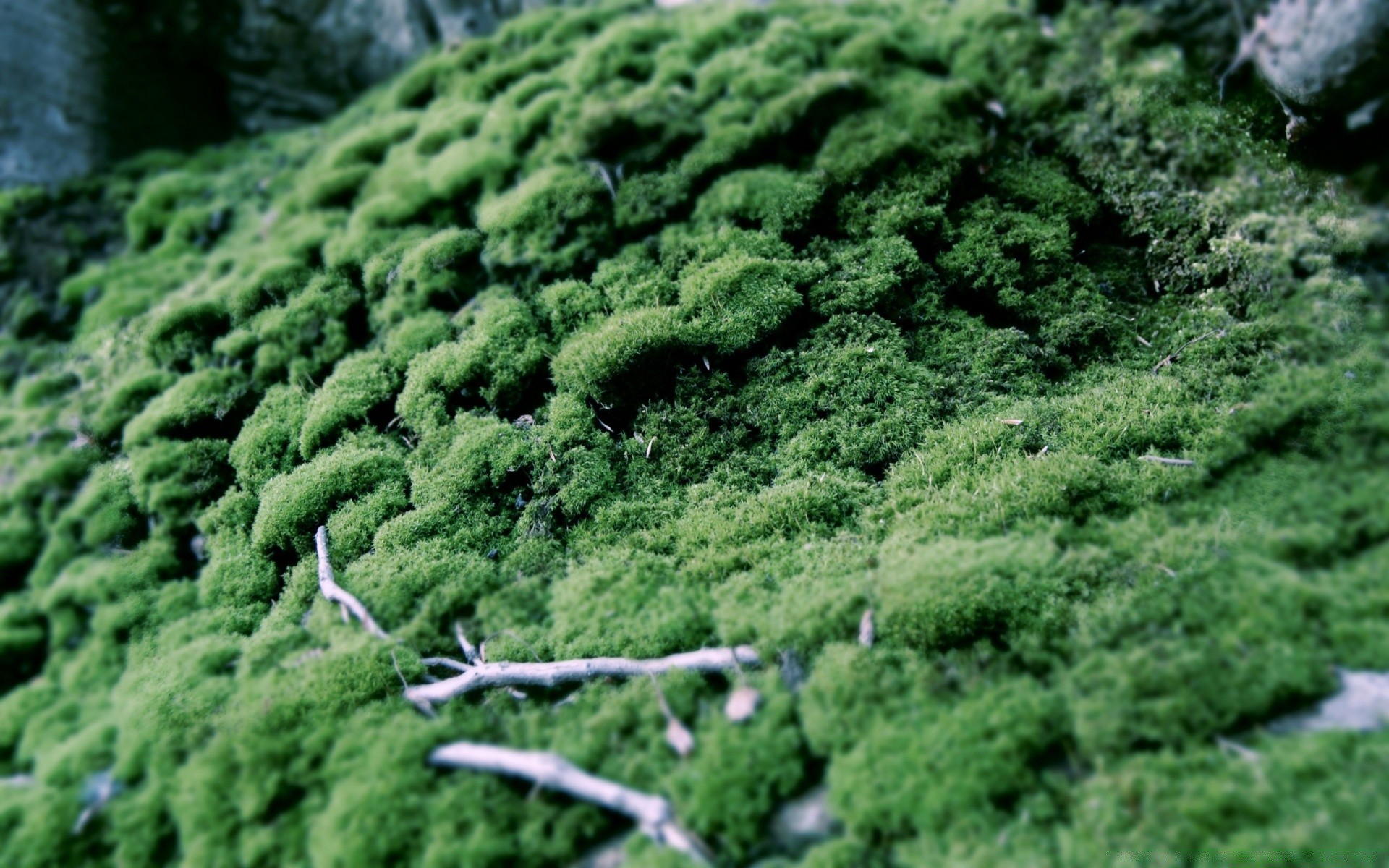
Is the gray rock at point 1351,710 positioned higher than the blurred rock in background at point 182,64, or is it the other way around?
the blurred rock in background at point 182,64

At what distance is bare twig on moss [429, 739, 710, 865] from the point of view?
2.90 metres

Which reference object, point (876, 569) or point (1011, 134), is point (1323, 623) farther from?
point (1011, 134)

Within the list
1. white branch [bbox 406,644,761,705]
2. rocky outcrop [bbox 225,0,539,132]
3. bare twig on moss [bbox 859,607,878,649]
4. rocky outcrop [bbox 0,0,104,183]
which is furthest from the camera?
rocky outcrop [bbox 225,0,539,132]

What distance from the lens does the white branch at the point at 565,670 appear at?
137 inches

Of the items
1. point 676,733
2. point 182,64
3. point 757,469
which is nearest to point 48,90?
point 182,64

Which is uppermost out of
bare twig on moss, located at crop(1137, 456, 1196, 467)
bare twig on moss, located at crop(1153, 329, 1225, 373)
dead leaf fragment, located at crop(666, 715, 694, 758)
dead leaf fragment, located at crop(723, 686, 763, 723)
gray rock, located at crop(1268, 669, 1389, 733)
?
bare twig on moss, located at crop(1153, 329, 1225, 373)

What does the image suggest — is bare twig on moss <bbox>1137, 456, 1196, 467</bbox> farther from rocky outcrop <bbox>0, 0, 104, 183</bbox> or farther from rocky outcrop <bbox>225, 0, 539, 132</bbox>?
rocky outcrop <bbox>0, 0, 104, 183</bbox>

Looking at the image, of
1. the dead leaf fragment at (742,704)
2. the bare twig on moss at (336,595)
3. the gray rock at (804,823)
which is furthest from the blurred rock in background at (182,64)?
the gray rock at (804,823)

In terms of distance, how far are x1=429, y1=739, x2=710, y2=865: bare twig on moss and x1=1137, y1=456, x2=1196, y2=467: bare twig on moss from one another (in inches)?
112

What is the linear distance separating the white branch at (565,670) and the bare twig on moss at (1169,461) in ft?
7.29

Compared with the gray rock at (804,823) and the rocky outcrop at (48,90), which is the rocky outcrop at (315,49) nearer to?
the rocky outcrop at (48,90)

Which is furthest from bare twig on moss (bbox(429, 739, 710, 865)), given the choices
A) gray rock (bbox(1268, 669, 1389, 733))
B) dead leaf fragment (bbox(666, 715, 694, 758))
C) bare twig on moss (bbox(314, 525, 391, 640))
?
gray rock (bbox(1268, 669, 1389, 733))

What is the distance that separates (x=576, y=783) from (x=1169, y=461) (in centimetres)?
319

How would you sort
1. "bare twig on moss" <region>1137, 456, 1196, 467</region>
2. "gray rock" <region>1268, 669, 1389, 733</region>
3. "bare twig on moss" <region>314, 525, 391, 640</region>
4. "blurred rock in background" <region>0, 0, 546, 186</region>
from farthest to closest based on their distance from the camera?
"blurred rock in background" <region>0, 0, 546, 186</region> → "bare twig on moss" <region>314, 525, 391, 640</region> → "bare twig on moss" <region>1137, 456, 1196, 467</region> → "gray rock" <region>1268, 669, 1389, 733</region>
